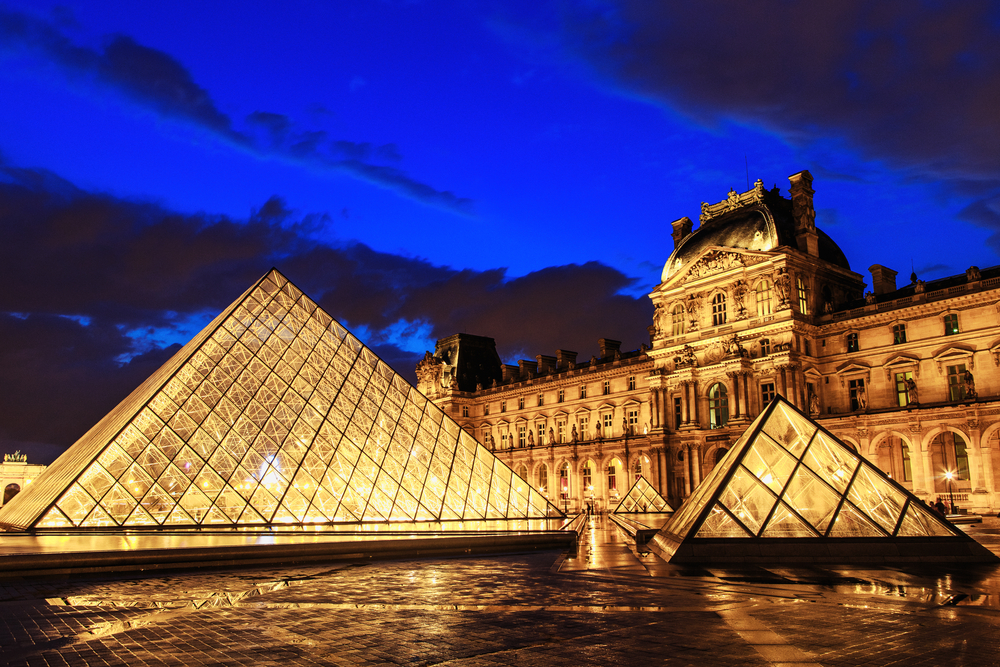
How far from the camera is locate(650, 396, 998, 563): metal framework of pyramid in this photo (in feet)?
41.8

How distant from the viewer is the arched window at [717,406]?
42.3m

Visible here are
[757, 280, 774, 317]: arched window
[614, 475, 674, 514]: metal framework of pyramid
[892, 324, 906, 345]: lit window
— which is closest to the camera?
[614, 475, 674, 514]: metal framework of pyramid

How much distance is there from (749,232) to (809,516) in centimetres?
3117

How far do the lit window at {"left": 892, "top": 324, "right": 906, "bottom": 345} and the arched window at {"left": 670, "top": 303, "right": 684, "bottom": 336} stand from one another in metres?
11.6

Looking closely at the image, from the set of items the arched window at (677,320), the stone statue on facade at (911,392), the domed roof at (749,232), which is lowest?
the stone statue on facade at (911,392)

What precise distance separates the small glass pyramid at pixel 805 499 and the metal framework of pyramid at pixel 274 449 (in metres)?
9.42

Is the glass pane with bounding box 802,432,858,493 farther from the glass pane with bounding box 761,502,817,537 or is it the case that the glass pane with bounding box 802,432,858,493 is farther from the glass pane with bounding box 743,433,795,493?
the glass pane with bounding box 761,502,817,537

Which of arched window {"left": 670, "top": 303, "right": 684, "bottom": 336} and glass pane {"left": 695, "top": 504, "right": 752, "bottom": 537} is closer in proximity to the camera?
glass pane {"left": 695, "top": 504, "right": 752, "bottom": 537}

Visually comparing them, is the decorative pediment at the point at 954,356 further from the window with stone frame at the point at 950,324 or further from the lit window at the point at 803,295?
the lit window at the point at 803,295

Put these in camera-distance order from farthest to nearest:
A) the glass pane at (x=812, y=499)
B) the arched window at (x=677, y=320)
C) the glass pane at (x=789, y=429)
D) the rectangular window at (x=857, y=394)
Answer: the arched window at (x=677, y=320) → the rectangular window at (x=857, y=394) → the glass pane at (x=789, y=429) → the glass pane at (x=812, y=499)

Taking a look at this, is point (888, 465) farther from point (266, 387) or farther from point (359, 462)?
point (266, 387)

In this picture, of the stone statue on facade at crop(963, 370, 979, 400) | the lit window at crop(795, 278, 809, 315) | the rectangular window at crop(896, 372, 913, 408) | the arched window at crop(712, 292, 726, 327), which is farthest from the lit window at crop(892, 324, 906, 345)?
the arched window at crop(712, 292, 726, 327)

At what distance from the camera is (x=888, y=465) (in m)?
35.6

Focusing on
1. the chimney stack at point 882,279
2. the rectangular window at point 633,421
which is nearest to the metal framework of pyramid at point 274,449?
→ the rectangular window at point 633,421
